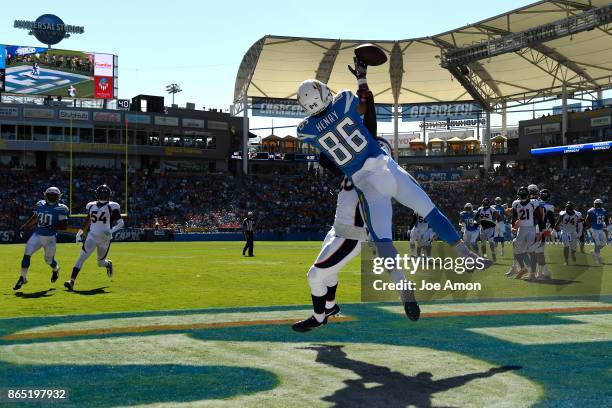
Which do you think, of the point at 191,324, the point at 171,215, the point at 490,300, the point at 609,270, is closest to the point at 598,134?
the point at 171,215

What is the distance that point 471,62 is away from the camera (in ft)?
147

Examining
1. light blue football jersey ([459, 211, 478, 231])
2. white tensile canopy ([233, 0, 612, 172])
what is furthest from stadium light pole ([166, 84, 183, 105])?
light blue football jersey ([459, 211, 478, 231])

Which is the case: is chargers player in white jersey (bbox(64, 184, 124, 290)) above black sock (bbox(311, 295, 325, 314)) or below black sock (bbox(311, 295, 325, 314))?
above

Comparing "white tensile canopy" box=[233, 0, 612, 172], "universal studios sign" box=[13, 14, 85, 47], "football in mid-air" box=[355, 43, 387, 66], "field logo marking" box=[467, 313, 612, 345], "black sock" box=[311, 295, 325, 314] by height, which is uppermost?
"universal studios sign" box=[13, 14, 85, 47]

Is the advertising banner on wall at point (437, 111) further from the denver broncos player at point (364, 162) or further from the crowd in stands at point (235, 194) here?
the denver broncos player at point (364, 162)

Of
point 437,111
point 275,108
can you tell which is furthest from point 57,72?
point 437,111

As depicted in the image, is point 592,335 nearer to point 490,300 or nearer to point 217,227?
point 490,300

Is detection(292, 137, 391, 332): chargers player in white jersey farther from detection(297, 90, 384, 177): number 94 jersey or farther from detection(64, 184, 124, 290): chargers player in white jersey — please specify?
detection(64, 184, 124, 290): chargers player in white jersey

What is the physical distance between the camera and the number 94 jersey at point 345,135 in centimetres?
614

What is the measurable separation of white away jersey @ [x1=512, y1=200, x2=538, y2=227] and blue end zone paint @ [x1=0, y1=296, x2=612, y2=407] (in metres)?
6.85

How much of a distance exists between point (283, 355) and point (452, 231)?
1936mm

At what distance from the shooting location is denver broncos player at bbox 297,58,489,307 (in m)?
6.04

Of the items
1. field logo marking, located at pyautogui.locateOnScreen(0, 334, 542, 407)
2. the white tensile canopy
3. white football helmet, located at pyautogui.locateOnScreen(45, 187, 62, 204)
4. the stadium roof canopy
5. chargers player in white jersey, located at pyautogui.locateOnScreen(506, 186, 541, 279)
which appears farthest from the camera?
the stadium roof canopy

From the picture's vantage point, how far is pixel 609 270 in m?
17.9
